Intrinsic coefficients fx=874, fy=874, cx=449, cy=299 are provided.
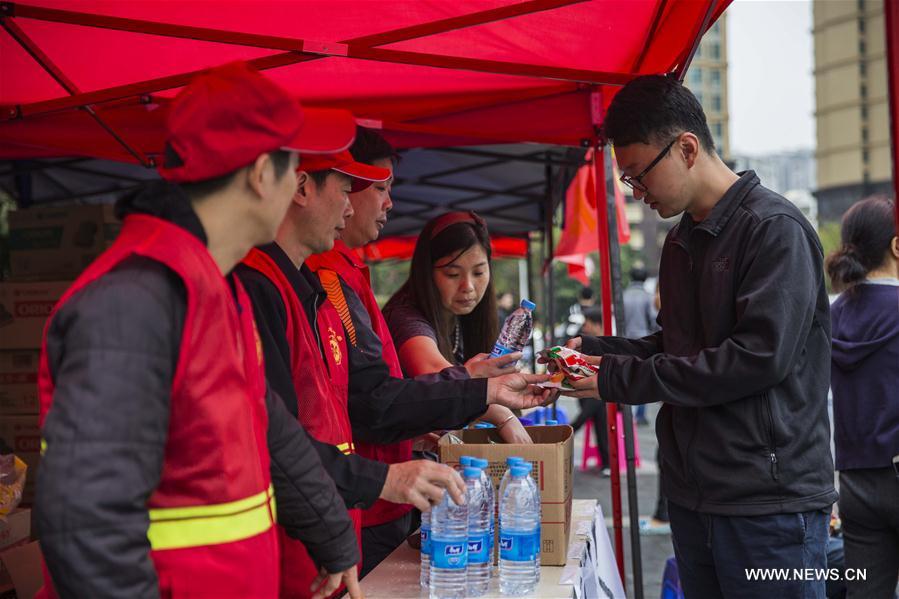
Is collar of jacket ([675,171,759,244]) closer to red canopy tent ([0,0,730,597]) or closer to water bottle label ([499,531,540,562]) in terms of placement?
red canopy tent ([0,0,730,597])

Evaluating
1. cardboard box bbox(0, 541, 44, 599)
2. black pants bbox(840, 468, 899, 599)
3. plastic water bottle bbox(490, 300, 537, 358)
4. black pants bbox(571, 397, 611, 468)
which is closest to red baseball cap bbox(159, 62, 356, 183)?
plastic water bottle bbox(490, 300, 537, 358)

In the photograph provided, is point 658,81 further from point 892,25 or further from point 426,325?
point 426,325

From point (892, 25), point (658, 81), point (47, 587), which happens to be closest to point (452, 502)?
point (47, 587)

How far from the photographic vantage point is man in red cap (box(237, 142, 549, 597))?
223 cm

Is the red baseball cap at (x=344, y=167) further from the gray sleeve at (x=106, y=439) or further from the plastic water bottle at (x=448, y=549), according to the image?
the plastic water bottle at (x=448, y=549)

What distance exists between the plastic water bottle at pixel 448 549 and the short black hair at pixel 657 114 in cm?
112

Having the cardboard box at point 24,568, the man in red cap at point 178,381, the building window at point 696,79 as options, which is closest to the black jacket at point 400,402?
the man in red cap at point 178,381

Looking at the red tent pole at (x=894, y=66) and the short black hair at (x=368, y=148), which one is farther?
the short black hair at (x=368, y=148)

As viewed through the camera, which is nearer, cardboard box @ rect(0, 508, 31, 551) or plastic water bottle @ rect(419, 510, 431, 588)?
plastic water bottle @ rect(419, 510, 431, 588)

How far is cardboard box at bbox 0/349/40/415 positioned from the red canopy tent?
4.31 ft

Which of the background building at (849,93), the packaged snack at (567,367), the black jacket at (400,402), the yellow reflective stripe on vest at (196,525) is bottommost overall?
the yellow reflective stripe on vest at (196,525)

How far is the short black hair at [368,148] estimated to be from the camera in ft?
10.5

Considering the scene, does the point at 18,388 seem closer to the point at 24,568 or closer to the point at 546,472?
the point at 24,568

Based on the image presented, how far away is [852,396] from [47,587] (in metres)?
3.19
